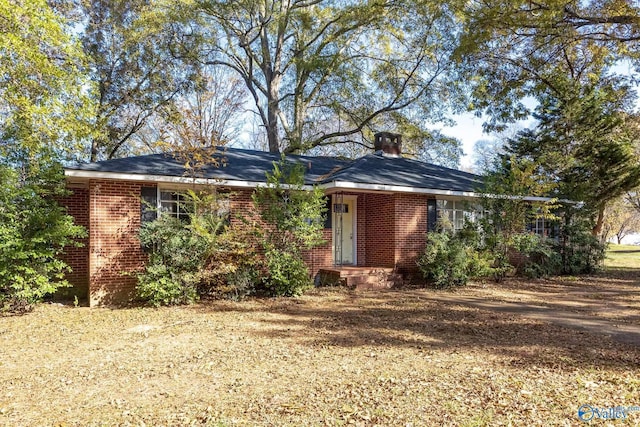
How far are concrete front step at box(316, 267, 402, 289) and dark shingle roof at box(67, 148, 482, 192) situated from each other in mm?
2269

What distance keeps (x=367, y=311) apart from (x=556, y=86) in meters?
14.3

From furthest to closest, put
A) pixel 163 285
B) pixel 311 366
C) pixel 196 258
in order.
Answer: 1. pixel 196 258
2. pixel 163 285
3. pixel 311 366

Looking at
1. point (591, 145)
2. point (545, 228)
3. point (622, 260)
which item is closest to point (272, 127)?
point (545, 228)

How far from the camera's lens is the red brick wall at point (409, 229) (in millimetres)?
11023

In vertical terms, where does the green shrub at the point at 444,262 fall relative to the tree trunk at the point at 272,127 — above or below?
below

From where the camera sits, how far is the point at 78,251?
9883mm

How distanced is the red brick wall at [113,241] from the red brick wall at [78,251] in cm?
161

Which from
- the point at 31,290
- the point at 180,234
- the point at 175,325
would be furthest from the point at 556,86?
the point at 31,290

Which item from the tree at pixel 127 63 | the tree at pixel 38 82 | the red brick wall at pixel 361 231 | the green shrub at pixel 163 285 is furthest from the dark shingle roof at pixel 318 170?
the tree at pixel 127 63

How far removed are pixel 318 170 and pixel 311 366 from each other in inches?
330

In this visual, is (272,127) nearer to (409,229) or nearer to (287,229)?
(409,229)

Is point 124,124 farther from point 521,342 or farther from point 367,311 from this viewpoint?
point 521,342

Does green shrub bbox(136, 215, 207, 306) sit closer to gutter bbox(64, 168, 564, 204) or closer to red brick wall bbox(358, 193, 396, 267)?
gutter bbox(64, 168, 564, 204)

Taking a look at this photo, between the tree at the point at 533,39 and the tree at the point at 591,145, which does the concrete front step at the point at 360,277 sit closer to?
the tree at the point at 533,39
